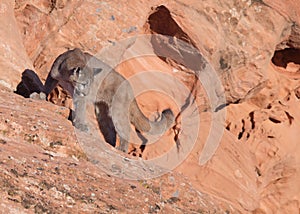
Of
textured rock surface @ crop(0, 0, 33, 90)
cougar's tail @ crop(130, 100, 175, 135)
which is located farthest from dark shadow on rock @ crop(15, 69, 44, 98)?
cougar's tail @ crop(130, 100, 175, 135)

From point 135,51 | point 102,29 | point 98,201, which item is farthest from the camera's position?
point 135,51

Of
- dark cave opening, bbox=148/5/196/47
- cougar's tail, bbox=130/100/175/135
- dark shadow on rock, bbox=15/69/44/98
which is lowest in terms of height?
dark shadow on rock, bbox=15/69/44/98

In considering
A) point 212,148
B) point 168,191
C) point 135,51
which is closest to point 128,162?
point 168,191

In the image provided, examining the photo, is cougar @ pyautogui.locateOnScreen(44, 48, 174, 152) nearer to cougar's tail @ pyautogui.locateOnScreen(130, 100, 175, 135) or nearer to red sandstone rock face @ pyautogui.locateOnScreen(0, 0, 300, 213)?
cougar's tail @ pyautogui.locateOnScreen(130, 100, 175, 135)

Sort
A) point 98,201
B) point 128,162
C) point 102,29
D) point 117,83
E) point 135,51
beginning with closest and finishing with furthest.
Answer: point 98,201 < point 128,162 < point 117,83 < point 102,29 < point 135,51

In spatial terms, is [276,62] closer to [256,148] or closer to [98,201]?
[256,148]

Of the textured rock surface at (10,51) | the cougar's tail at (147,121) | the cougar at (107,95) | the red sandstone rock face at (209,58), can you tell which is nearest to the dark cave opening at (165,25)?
the red sandstone rock face at (209,58)

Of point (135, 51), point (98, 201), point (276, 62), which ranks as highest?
point (276, 62)

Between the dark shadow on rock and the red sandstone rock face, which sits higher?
the red sandstone rock face

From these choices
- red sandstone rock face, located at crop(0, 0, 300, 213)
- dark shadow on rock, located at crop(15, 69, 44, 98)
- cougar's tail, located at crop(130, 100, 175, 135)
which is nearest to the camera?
dark shadow on rock, located at crop(15, 69, 44, 98)
